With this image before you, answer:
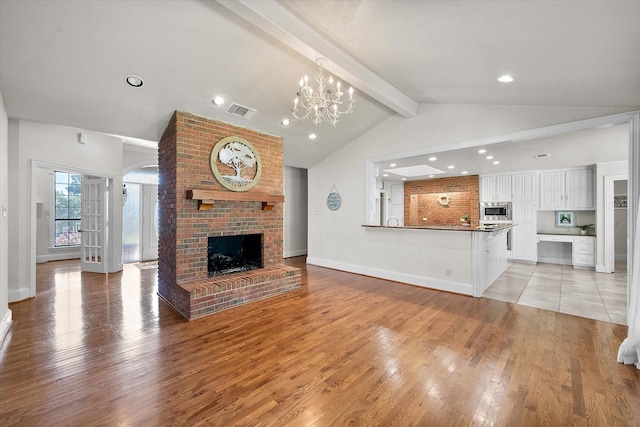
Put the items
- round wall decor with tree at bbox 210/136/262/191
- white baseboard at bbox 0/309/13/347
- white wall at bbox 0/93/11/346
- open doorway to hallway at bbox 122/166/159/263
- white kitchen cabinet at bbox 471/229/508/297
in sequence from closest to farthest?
white baseboard at bbox 0/309/13/347 < white wall at bbox 0/93/11/346 < round wall decor with tree at bbox 210/136/262/191 < white kitchen cabinet at bbox 471/229/508/297 < open doorway to hallway at bbox 122/166/159/263

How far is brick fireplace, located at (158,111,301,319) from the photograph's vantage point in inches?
142

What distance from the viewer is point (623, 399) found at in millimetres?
1905

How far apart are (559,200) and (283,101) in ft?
22.6

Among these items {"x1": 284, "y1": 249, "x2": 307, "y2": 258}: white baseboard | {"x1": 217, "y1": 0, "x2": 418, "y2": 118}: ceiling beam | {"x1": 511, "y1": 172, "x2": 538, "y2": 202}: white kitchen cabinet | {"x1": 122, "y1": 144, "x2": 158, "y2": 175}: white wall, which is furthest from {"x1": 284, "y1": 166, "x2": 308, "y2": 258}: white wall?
{"x1": 511, "y1": 172, "x2": 538, "y2": 202}: white kitchen cabinet

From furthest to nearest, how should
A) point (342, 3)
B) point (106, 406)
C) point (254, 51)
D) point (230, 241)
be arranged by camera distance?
point (230, 241) → point (254, 51) → point (342, 3) → point (106, 406)

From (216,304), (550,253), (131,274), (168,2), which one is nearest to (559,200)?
(550,253)

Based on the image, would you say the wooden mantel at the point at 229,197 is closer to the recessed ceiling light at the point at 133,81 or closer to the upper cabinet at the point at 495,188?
the recessed ceiling light at the point at 133,81

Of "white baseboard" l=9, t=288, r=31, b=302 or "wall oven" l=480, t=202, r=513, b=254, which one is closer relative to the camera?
"white baseboard" l=9, t=288, r=31, b=302

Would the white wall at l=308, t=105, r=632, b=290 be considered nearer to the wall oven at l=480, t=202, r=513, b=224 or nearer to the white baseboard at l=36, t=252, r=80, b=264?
the wall oven at l=480, t=202, r=513, b=224

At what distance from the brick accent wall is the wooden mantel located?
606 centimetres

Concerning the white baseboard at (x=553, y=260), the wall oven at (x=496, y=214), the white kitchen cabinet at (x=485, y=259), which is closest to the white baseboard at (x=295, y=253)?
the white kitchen cabinet at (x=485, y=259)

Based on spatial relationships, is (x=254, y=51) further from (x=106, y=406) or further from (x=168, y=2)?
(x=106, y=406)

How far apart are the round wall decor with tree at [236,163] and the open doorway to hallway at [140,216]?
4.40m

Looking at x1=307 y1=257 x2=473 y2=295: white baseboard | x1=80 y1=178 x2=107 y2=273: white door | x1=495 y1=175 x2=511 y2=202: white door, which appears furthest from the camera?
x1=495 y1=175 x2=511 y2=202: white door
